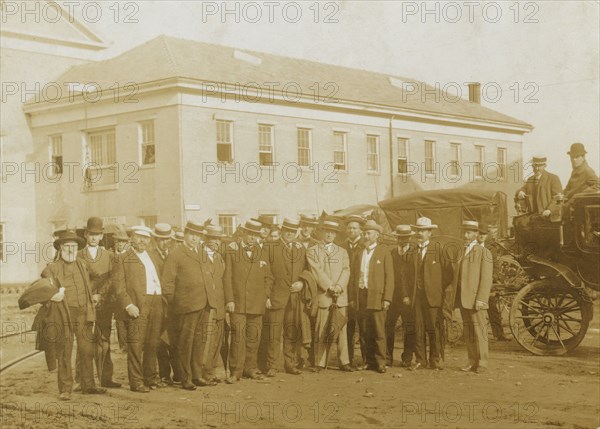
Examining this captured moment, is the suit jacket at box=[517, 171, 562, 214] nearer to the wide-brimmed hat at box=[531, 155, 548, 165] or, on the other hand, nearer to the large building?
the wide-brimmed hat at box=[531, 155, 548, 165]

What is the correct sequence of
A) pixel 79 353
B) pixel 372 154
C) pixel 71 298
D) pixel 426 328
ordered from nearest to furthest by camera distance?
pixel 71 298 → pixel 79 353 → pixel 426 328 → pixel 372 154

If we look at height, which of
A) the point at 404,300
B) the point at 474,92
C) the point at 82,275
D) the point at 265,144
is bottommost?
the point at 404,300

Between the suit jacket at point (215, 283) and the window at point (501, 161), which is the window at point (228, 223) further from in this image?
the suit jacket at point (215, 283)

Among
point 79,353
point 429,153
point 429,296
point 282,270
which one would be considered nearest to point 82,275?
point 79,353

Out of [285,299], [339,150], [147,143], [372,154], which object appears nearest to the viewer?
[285,299]

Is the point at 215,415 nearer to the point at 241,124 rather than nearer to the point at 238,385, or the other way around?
the point at 238,385

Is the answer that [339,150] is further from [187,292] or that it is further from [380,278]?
[187,292]

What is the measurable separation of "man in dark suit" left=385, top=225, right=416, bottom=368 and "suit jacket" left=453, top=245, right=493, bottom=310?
2.33 ft

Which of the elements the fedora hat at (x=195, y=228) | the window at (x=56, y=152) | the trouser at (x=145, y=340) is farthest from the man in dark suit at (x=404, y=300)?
the window at (x=56, y=152)

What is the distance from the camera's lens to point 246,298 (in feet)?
31.2

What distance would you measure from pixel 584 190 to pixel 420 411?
4420mm

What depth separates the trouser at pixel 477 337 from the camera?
991cm

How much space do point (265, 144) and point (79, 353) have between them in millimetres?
15378

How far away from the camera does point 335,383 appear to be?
9312 mm
